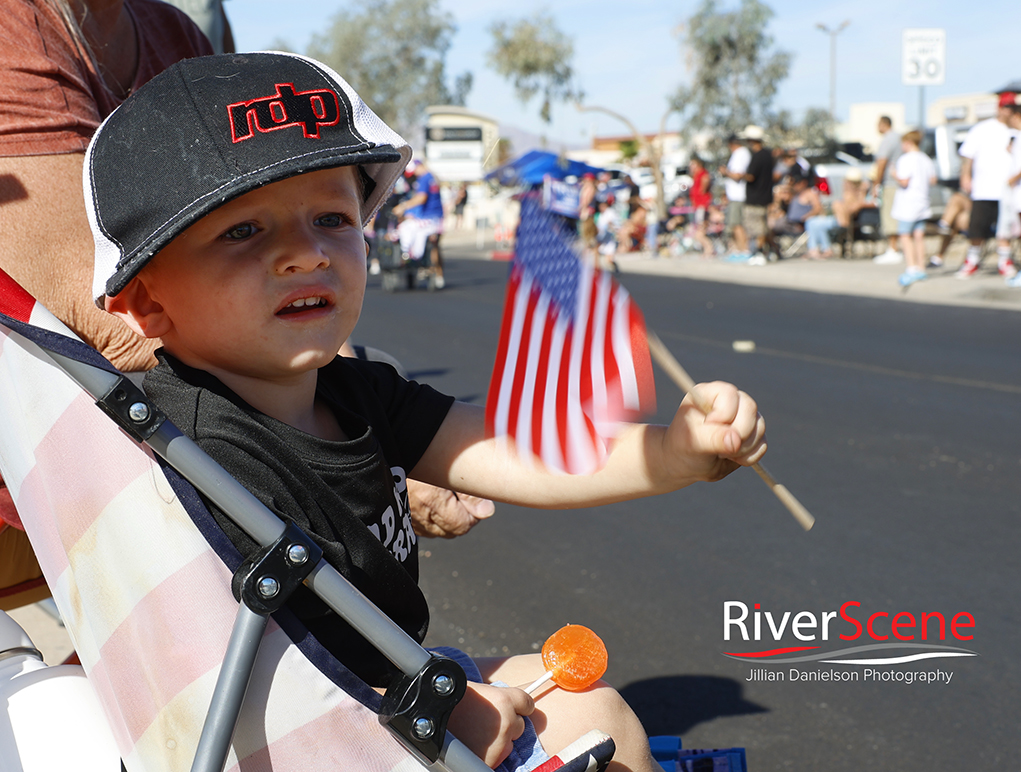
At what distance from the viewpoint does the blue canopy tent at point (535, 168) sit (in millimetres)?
6344

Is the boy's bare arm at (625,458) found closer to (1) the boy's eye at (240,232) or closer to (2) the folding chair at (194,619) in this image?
(2) the folding chair at (194,619)

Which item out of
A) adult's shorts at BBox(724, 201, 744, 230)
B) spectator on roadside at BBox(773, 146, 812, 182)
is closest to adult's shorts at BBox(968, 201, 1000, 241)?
adult's shorts at BBox(724, 201, 744, 230)

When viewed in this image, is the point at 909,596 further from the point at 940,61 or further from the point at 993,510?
the point at 940,61

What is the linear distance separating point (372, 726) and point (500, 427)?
1.62 ft

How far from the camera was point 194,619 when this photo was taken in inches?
48.4

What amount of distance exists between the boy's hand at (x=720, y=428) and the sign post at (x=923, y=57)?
14974 mm

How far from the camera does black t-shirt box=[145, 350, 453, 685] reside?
1404mm

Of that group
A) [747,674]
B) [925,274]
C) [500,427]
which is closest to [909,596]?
[747,674]

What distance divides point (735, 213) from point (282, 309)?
17321mm

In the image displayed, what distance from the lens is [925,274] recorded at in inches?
513

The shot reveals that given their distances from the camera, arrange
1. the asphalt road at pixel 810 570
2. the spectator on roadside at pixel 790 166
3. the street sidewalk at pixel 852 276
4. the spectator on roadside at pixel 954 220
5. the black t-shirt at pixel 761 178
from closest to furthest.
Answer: the asphalt road at pixel 810 570, the street sidewalk at pixel 852 276, the spectator on roadside at pixel 954 220, the black t-shirt at pixel 761 178, the spectator on roadside at pixel 790 166

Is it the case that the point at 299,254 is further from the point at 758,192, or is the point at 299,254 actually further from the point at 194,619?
the point at 758,192

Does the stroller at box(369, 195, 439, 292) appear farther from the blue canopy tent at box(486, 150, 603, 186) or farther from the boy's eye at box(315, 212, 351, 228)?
the boy's eye at box(315, 212, 351, 228)

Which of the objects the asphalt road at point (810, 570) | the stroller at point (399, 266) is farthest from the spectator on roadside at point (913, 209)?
the stroller at point (399, 266)
